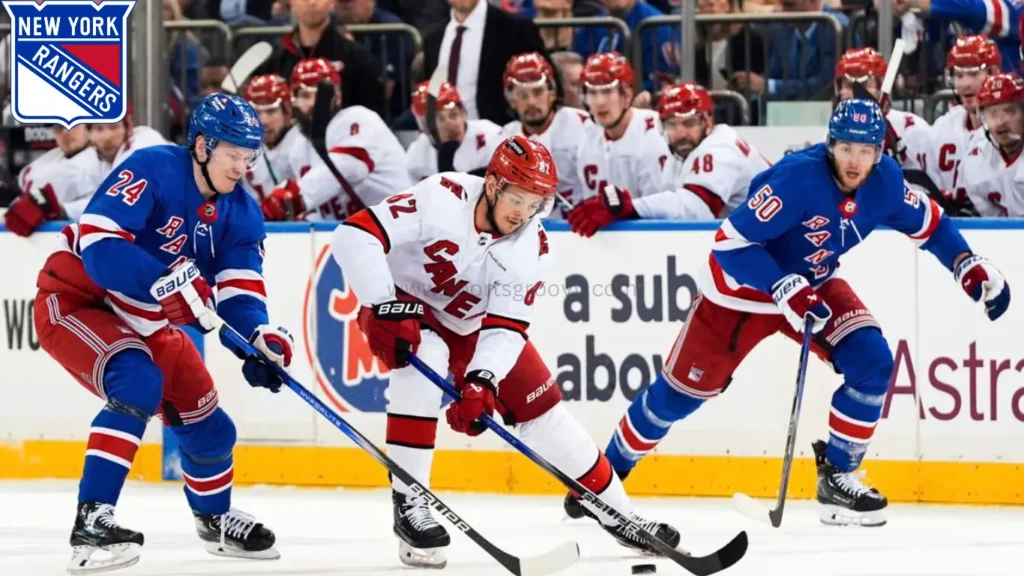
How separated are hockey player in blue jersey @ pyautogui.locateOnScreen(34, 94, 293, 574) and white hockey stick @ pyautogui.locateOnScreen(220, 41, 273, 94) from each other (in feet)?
8.95

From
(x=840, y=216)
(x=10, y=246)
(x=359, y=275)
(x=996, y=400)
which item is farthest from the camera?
(x=10, y=246)

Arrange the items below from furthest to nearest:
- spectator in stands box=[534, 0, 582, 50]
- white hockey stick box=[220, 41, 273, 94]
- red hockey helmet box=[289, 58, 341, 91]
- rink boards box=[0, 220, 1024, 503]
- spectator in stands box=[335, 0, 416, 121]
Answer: spectator in stands box=[335, 0, 416, 121] → spectator in stands box=[534, 0, 582, 50] → white hockey stick box=[220, 41, 273, 94] → red hockey helmet box=[289, 58, 341, 91] → rink boards box=[0, 220, 1024, 503]

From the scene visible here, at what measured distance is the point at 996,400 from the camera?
21.0 feet

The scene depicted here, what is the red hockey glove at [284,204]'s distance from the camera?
24.5ft

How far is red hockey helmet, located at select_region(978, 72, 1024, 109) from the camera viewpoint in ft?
22.0

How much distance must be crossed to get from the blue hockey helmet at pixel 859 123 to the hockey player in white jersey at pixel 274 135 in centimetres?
279

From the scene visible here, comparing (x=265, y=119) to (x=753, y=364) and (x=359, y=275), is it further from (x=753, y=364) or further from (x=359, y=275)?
(x=359, y=275)

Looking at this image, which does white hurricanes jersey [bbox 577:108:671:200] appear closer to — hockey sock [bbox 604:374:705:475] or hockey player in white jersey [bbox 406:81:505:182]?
hockey player in white jersey [bbox 406:81:505:182]

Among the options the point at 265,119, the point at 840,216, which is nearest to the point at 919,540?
the point at 840,216

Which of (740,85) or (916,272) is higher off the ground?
(740,85)

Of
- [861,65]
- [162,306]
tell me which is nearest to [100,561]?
[162,306]

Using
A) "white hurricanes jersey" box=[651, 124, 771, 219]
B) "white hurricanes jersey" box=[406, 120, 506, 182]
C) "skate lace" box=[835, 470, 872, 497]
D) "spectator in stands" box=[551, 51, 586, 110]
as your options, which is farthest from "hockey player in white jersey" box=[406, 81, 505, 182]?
"skate lace" box=[835, 470, 872, 497]

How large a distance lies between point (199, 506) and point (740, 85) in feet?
10.9

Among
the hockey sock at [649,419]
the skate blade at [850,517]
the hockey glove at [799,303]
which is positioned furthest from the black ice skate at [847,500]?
the hockey glove at [799,303]
